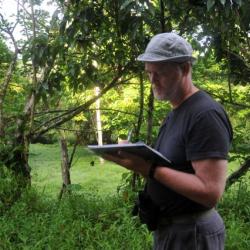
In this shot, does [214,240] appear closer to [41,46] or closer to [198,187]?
[198,187]

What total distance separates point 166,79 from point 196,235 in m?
0.57

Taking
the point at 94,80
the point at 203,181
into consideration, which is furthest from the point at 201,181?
the point at 94,80

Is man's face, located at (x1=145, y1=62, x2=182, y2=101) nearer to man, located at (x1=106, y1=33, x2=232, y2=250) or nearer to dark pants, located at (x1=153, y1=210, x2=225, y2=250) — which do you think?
man, located at (x1=106, y1=33, x2=232, y2=250)

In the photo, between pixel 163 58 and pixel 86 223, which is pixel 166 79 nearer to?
pixel 163 58

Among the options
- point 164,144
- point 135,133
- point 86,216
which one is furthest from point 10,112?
point 164,144

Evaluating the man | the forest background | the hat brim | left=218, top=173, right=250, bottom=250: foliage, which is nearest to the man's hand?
the man

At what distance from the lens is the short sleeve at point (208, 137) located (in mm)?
1477

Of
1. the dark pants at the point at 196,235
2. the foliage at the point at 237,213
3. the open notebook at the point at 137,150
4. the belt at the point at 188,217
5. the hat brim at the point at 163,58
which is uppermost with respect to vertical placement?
the hat brim at the point at 163,58

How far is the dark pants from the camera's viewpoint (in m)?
1.62

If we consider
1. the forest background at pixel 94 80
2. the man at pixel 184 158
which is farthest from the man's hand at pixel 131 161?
the forest background at pixel 94 80

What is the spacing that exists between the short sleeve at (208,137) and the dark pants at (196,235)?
0.91 feet

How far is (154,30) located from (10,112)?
2.47 metres

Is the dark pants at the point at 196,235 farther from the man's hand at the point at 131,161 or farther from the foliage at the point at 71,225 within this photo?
the foliage at the point at 71,225

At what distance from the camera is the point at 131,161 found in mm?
1567
